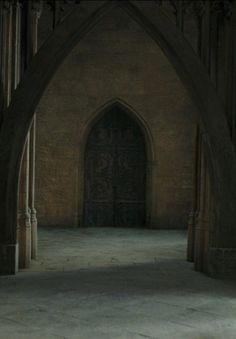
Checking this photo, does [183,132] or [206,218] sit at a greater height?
[183,132]

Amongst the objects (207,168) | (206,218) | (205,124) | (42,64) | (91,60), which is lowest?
(206,218)

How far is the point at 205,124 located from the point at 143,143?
700 centimetres

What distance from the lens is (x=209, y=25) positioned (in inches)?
294

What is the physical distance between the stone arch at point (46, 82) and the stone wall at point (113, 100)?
6.49 meters

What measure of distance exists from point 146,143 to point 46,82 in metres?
6.99

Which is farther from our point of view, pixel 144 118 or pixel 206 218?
pixel 144 118

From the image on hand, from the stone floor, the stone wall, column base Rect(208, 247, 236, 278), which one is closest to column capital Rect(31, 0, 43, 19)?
the stone floor

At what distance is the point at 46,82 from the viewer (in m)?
7.28

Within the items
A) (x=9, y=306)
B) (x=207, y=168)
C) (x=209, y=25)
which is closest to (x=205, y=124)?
(x=207, y=168)

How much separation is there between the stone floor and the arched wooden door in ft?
14.7

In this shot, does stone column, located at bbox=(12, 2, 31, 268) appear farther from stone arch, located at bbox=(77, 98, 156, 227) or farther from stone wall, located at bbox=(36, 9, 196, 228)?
stone arch, located at bbox=(77, 98, 156, 227)

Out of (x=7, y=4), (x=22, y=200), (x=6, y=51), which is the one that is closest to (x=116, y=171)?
(x=22, y=200)

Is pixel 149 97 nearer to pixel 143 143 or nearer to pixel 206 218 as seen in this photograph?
pixel 143 143

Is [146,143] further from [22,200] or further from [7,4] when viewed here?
[7,4]
